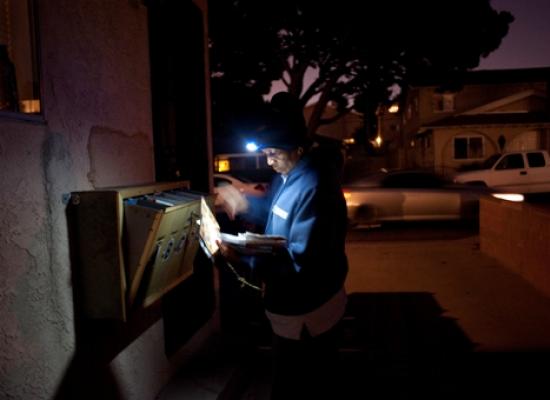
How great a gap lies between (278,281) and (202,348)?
1.89m

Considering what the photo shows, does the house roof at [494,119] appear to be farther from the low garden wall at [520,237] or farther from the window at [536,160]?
the low garden wall at [520,237]

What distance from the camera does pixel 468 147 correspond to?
27.8 m

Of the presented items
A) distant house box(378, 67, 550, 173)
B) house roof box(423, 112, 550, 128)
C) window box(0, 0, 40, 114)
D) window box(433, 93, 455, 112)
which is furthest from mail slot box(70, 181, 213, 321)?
window box(433, 93, 455, 112)

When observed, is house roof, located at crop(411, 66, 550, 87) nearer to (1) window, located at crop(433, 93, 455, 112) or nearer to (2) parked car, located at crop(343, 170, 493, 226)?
(1) window, located at crop(433, 93, 455, 112)

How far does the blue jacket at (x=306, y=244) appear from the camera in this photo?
96.0 inches

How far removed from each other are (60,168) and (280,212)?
43.6 inches

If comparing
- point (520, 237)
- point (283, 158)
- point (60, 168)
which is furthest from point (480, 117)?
point (60, 168)

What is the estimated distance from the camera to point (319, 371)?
2.61 m

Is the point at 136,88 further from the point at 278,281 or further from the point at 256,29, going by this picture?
the point at 256,29

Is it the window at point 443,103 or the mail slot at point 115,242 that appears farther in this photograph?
the window at point 443,103

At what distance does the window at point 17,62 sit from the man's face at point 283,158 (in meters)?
1.17

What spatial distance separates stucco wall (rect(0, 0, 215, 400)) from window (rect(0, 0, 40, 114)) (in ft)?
0.26

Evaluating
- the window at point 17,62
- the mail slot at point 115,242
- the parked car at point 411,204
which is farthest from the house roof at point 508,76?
the window at point 17,62

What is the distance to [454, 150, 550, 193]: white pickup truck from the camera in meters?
16.9
